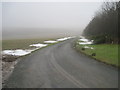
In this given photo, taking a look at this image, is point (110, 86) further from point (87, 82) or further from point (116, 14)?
point (116, 14)

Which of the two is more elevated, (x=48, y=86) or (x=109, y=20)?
(x=109, y=20)

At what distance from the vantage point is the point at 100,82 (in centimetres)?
649

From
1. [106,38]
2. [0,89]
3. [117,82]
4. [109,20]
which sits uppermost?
[109,20]

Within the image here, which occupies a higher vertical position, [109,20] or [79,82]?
[109,20]

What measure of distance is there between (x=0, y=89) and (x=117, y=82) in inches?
289

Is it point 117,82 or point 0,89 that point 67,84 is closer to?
point 117,82

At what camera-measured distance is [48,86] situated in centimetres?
643

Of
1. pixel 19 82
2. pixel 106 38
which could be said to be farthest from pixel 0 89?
pixel 106 38

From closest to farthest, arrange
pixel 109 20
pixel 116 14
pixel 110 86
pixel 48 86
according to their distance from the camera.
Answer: pixel 110 86 → pixel 48 86 → pixel 116 14 → pixel 109 20

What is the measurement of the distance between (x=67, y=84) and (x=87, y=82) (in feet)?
4.22

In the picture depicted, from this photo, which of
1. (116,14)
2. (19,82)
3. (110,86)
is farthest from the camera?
(116,14)

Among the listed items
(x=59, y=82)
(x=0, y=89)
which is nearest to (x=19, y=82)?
(x=0, y=89)

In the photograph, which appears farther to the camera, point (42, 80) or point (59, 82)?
point (42, 80)

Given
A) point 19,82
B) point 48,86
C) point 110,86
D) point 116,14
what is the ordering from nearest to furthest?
point 110,86 → point 48,86 → point 19,82 → point 116,14
